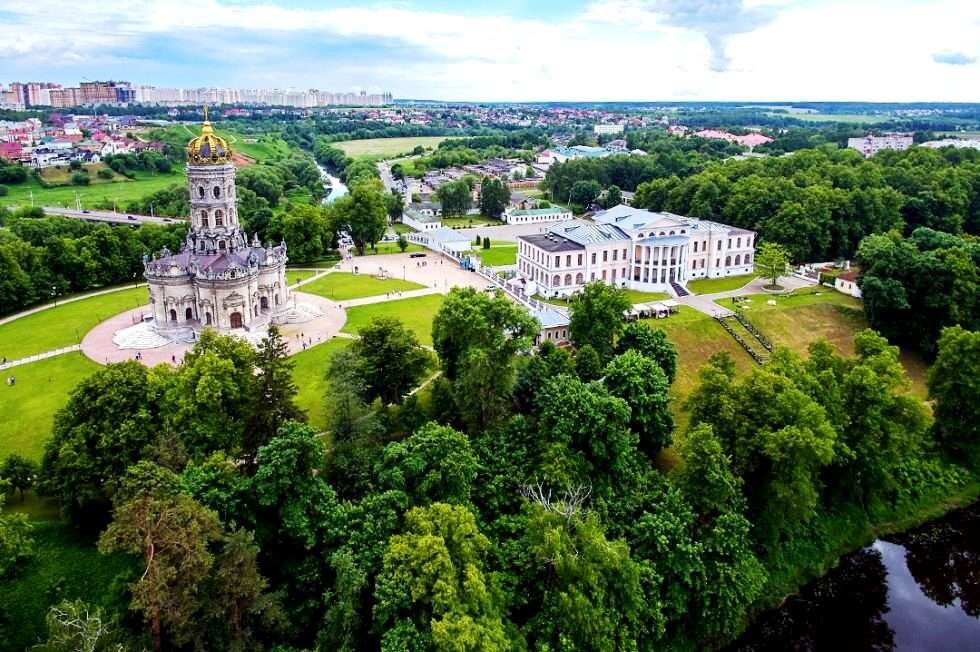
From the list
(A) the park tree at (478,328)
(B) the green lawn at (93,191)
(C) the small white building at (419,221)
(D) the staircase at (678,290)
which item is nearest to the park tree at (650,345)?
(A) the park tree at (478,328)

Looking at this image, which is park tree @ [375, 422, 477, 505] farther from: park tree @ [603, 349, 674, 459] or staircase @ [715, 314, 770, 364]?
staircase @ [715, 314, 770, 364]

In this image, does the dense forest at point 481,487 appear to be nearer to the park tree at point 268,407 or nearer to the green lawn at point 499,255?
the park tree at point 268,407

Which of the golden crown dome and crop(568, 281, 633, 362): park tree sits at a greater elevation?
the golden crown dome

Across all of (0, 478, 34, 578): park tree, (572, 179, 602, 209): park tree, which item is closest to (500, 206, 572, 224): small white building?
(572, 179, 602, 209): park tree

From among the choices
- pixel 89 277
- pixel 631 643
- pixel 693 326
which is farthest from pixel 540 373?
pixel 89 277

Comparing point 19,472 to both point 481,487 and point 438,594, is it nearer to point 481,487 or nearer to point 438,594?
point 481,487

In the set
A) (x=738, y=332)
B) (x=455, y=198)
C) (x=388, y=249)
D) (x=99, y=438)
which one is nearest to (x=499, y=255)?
(x=388, y=249)
